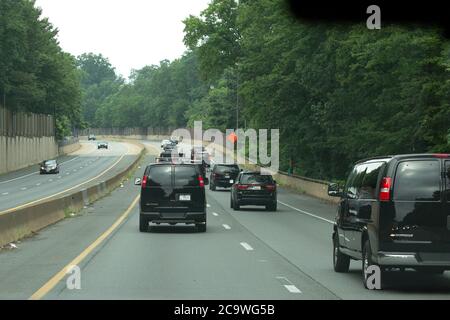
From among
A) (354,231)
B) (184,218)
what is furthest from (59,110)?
(354,231)

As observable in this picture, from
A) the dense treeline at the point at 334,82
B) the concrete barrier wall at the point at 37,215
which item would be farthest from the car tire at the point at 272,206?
the concrete barrier wall at the point at 37,215

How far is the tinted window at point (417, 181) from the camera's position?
11742mm

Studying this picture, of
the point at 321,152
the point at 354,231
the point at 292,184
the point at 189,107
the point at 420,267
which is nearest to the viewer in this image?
the point at 420,267

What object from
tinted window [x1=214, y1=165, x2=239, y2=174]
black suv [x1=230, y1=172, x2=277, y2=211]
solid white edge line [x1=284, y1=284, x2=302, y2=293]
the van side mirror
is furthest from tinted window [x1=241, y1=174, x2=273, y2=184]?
solid white edge line [x1=284, y1=284, x2=302, y2=293]

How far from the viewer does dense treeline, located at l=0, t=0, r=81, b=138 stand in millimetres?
87312

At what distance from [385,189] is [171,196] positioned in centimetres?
1246

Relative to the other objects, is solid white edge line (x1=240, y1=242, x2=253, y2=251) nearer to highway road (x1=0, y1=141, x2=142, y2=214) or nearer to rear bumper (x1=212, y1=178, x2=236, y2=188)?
highway road (x1=0, y1=141, x2=142, y2=214)

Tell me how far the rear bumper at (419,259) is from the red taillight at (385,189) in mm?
795

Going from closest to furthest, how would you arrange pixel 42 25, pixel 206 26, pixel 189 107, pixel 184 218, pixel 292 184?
pixel 184 218 → pixel 292 184 → pixel 206 26 → pixel 42 25 → pixel 189 107

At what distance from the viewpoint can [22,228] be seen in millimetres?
22109

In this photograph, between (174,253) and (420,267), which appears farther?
(174,253)

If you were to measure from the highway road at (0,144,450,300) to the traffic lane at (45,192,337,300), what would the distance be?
0.01m

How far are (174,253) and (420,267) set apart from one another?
7.03m

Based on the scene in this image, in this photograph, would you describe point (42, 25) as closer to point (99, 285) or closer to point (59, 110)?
point (59, 110)
